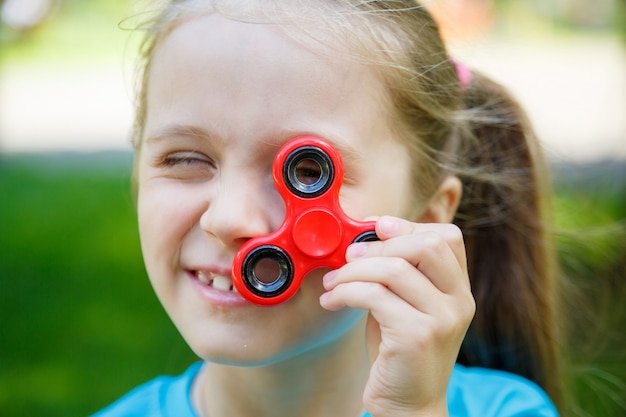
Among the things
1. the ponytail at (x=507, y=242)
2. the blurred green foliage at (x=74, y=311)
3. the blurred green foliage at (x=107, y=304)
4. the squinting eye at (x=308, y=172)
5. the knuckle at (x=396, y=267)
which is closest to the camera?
the knuckle at (x=396, y=267)

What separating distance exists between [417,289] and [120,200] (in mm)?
3970

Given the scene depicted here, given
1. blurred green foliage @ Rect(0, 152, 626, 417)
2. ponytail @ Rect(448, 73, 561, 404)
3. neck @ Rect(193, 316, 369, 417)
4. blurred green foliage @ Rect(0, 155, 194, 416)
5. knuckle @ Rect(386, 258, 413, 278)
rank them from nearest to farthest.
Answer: knuckle @ Rect(386, 258, 413, 278), neck @ Rect(193, 316, 369, 417), ponytail @ Rect(448, 73, 561, 404), blurred green foliage @ Rect(0, 152, 626, 417), blurred green foliage @ Rect(0, 155, 194, 416)

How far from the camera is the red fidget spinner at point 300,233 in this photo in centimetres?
156

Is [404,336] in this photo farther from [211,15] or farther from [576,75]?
[576,75]

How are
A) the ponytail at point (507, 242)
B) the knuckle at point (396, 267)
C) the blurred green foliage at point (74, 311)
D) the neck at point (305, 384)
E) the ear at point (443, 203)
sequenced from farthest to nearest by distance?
the blurred green foliage at point (74, 311) → the ponytail at point (507, 242) → the ear at point (443, 203) → the neck at point (305, 384) → the knuckle at point (396, 267)

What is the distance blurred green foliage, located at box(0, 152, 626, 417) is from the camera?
9.31 feet

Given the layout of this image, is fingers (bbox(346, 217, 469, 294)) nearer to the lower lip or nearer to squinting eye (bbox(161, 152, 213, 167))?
the lower lip

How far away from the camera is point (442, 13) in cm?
226

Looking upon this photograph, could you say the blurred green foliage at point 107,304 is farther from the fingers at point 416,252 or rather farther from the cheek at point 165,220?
the cheek at point 165,220

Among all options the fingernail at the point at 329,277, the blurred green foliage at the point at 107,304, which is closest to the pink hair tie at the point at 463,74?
the blurred green foliage at the point at 107,304

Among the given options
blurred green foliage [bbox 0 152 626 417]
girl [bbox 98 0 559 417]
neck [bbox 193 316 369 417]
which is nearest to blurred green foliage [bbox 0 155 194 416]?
blurred green foliage [bbox 0 152 626 417]

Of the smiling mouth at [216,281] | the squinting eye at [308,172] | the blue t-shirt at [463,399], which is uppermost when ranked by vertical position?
the squinting eye at [308,172]

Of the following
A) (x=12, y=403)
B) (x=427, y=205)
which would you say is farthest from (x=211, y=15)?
(x=12, y=403)

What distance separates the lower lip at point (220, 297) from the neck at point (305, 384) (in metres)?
0.27
